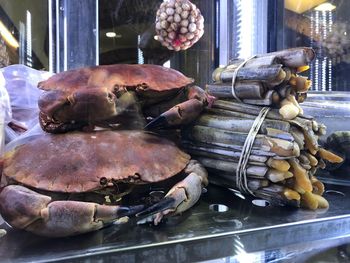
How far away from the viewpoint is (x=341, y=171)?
3.06 ft

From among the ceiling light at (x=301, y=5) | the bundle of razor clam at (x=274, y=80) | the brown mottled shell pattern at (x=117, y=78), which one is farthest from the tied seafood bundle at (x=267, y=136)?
the ceiling light at (x=301, y=5)

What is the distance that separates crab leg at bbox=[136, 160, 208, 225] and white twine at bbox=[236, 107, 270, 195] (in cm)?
6

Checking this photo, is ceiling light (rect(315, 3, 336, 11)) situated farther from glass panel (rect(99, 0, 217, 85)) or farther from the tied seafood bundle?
the tied seafood bundle

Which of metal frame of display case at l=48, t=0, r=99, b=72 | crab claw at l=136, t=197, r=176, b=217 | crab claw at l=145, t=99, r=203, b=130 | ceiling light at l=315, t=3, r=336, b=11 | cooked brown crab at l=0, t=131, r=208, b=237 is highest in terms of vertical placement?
ceiling light at l=315, t=3, r=336, b=11

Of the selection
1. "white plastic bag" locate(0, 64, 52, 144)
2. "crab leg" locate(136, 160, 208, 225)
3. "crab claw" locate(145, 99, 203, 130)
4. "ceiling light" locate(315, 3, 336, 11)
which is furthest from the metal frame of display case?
"ceiling light" locate(315, 3, 336, 11)

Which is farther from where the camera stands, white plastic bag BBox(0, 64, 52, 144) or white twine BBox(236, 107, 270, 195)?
white plastic bag BBox(0, 64, 52, 144)

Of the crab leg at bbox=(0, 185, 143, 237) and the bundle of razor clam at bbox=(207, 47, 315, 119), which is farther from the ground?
the bundle of razor clam at bbox=(207, 47, 315, 119)

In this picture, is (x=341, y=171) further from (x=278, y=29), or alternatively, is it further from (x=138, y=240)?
(x=278, y=29)

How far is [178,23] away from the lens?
1878mm

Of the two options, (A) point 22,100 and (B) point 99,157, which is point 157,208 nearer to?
(B) point 99,157

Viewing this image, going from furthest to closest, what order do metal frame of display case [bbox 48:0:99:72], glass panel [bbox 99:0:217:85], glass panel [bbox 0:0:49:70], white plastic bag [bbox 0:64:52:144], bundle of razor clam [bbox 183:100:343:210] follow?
glass panel [bbox 99:0:217:85] < glass panel [bbox 0:0:49:70] < metal frame of display case [bbox 48:0:99:72] < white plastic bag [bbox 0:64:52:144] < bundle of razor clam [bbox 183:100:343:210]

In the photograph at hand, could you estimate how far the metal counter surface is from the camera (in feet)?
1.56

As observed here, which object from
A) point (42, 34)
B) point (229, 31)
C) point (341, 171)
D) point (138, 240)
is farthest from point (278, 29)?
point (138, 240)

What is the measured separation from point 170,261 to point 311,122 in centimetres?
36
